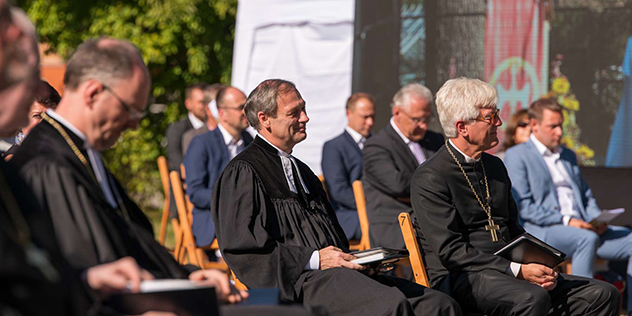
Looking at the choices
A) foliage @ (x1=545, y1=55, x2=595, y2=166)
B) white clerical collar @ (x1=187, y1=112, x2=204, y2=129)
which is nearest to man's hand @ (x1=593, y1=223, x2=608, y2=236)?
foliage @ (x1=545, y1=55, x2=595, y2=166)

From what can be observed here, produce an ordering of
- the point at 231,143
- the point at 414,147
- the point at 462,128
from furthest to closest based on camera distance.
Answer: the point at 231,143 → the point at 414,147 → the point at 462,128

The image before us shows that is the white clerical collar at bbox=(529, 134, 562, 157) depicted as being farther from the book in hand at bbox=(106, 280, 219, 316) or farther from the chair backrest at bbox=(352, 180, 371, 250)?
the book in hand at bbox=(106, 280, 219, 316)

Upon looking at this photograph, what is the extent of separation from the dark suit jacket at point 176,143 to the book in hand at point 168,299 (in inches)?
271

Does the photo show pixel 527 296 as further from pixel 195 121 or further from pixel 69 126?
pixel 195 121

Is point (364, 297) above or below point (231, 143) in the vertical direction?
below

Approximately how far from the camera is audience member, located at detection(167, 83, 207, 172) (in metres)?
9.34

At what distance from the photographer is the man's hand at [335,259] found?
3.92 metres

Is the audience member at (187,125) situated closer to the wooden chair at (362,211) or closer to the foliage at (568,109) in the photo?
the wooden chair at (362,211)

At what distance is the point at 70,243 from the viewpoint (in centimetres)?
253

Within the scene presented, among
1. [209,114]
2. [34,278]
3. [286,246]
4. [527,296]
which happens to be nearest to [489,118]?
[527,296]

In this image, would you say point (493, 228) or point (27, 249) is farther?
point (493, 228)

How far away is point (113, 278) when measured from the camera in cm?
229

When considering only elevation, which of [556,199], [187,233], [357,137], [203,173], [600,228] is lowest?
[187,233]

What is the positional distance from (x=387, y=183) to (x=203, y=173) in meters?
1.77
